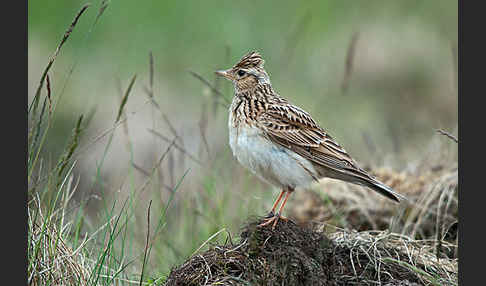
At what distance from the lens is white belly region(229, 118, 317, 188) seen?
5.88 metres

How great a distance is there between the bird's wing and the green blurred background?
3791 millimetres

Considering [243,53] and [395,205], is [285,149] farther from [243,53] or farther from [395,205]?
[243,53]

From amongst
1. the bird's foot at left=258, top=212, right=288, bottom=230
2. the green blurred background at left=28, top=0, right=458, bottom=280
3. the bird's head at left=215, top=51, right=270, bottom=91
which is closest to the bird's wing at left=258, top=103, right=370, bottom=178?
the bird's head at left=215, top=51, right=270, bottom=91

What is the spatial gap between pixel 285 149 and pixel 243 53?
18.1 feet

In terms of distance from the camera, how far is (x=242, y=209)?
726 cm

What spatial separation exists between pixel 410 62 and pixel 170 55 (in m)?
3.97

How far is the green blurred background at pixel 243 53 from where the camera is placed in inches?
420

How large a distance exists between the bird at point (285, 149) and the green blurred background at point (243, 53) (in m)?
3.75

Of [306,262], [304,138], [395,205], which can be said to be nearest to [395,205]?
[395,205]

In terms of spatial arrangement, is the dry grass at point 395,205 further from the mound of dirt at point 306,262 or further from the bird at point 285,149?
the mound of dirt at point 306,262

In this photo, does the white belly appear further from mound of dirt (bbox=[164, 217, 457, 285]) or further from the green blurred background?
the green blurred background

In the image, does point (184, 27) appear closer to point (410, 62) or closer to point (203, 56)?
point (203, 56)

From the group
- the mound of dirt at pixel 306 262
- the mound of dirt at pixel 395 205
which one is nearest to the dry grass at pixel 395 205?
the mound of dirt at pixel 395 205

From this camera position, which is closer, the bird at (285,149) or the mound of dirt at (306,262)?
the mound of dirt at (306,262)
